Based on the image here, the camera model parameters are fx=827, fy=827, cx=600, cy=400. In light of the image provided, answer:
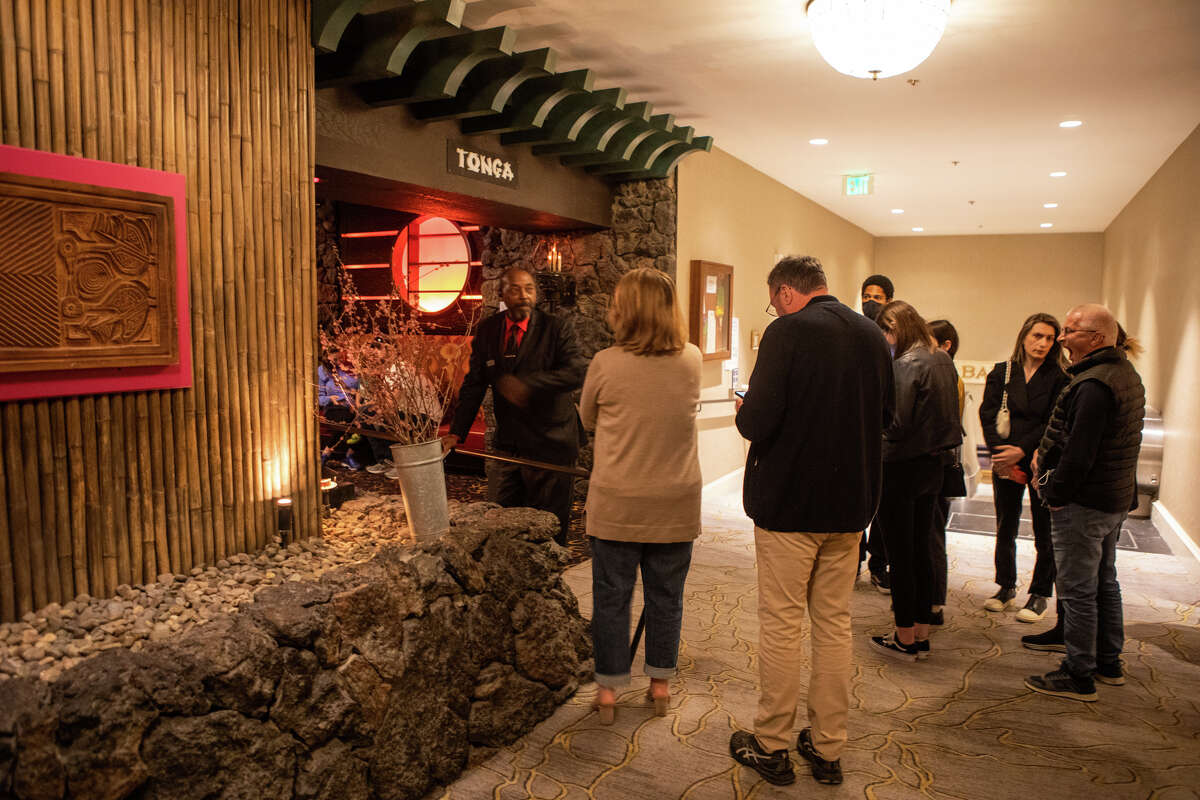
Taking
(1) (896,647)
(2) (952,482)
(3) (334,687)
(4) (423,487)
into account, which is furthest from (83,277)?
(2) (952,482)

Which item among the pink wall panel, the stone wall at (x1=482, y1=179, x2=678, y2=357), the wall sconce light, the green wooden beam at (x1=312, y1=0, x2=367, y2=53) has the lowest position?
the wall sconce light

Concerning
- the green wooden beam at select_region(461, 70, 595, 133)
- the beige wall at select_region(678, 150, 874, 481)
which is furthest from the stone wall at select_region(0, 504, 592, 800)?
the beige wall at select_region(678, 150, 874, 481)

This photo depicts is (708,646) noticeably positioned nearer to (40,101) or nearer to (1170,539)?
(40,101)

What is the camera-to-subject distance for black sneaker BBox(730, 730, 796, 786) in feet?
8.34

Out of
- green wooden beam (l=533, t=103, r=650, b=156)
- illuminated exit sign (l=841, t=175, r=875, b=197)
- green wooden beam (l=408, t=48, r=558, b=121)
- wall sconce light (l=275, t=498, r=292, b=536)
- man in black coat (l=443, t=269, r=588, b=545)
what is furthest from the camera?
illuminated exit sign (l=841, t=175, r=875, b=197)

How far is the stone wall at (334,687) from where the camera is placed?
1758 mm

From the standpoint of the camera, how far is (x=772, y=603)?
2.49m

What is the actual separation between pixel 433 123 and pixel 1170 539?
5.63m

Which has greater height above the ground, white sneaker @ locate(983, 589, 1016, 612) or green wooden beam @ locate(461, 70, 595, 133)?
green wooden beam @ locate(461, 70, 595, 133)

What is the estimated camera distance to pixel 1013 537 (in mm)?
4191

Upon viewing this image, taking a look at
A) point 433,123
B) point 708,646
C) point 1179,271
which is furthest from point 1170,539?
point 433,123

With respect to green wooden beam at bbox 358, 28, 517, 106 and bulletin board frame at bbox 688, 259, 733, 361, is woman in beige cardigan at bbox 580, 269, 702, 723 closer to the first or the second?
green wooden beam at bbox 358, 28, 517, 106

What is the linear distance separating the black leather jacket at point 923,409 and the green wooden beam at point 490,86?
2.08m

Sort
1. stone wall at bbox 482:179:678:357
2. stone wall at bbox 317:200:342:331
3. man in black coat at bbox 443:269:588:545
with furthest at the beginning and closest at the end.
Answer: stone wall at bbox 317:200:342:331
stone wall at bbox 482:179:678:357
man in black coat at bbox 443:269:588:545
